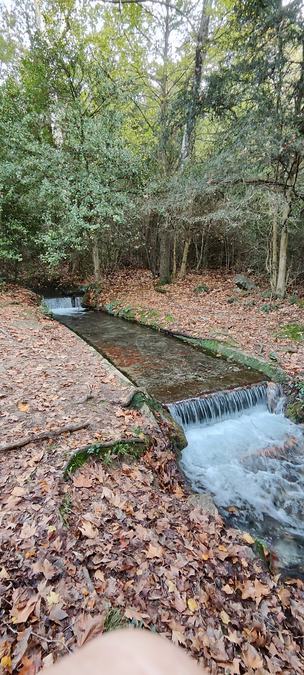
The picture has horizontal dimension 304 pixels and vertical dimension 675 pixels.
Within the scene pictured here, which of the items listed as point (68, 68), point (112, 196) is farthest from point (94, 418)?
point (68, 68)

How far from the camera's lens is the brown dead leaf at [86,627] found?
7.53 ft

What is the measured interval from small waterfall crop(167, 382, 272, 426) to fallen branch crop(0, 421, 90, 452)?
6.58 feet

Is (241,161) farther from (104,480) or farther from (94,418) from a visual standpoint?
(104,480)

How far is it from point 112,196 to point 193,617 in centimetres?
1251

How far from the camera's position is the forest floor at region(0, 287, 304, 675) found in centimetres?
244

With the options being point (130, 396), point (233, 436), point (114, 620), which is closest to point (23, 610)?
point (114, 620)

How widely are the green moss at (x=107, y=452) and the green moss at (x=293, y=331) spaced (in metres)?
5.91

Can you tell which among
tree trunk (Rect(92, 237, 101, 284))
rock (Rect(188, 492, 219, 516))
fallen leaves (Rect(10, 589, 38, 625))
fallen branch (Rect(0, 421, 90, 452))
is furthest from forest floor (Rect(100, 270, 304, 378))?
fallen leaves (Rect(10, 589, 38, 625))

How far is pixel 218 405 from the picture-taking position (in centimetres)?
660

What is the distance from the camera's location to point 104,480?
3914mm

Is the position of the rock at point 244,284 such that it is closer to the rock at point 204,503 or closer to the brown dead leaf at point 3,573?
the rock at point 204,503

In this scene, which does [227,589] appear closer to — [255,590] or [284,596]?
[255,590]

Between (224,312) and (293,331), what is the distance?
2857 mm

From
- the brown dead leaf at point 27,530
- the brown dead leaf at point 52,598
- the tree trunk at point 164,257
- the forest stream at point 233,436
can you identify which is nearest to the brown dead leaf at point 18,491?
the brown dead leaf at point 27,530
